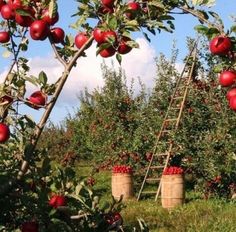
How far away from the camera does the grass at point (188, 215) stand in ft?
24.4

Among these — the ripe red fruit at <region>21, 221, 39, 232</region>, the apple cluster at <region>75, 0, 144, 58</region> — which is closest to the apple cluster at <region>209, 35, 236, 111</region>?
the apple cluster at <region>75, 0, 144, 58</region>

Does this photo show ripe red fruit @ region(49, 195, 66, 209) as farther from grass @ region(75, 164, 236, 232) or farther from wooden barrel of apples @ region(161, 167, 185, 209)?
wooden barrel of apples @ region(161, 167, 185, 209)

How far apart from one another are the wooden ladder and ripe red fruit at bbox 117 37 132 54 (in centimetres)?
926

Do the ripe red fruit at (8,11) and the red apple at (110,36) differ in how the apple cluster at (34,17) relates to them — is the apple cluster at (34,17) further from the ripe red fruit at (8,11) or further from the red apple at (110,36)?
the red apple at (110,36)

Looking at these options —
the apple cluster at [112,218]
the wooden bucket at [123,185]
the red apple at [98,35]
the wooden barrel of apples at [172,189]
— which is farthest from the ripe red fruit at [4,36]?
the wooden bucket at [123,185]

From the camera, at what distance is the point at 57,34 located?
1954 millimetres

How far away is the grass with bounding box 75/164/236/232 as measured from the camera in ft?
24.4

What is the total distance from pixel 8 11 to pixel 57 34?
0.20 meters

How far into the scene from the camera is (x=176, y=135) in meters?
11.2

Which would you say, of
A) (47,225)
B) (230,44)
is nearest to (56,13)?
(230,44)

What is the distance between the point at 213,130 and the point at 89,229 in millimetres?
9125

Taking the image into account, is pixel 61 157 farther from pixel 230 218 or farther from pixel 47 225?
pixel 47 225

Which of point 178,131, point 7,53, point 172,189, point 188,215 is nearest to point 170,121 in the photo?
point 178,131

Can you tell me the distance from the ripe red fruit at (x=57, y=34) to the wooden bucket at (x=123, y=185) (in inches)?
372
